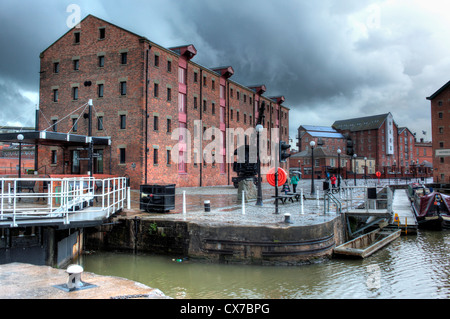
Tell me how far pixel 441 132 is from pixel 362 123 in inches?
1726

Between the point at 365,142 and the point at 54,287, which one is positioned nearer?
the point at 54,287

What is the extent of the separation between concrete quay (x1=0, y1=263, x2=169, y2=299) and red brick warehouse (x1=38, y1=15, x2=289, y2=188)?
21.1 m

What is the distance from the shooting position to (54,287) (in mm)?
6383

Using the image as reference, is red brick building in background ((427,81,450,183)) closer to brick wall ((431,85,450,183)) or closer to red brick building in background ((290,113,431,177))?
brick wall ((431,85,450,183))

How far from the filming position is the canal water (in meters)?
8.95

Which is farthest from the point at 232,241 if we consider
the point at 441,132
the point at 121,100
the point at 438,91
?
the point at 438,91

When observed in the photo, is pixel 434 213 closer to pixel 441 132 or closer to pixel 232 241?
pixel 232 241

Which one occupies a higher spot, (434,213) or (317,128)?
(317,128)

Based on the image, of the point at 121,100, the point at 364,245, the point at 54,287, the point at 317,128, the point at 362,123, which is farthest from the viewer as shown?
the point at 317,128

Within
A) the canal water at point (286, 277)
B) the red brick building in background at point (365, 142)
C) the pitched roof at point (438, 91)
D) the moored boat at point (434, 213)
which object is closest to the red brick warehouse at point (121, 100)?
the canal water at point (286, 277)

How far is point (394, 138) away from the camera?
101875 mm


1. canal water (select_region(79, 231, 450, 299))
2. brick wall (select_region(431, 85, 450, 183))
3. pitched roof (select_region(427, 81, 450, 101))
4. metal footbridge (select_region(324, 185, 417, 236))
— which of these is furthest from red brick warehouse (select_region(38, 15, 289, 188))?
pitched roof (select_region(427, 81, 450, 101))
